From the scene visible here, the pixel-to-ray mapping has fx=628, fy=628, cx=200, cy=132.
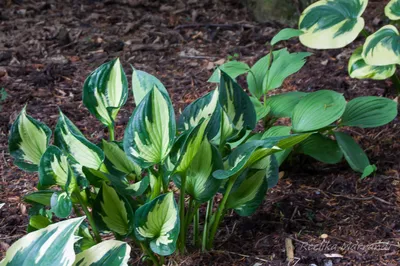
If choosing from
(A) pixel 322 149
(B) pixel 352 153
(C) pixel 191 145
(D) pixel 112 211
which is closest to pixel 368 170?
(B) pixel 352 153

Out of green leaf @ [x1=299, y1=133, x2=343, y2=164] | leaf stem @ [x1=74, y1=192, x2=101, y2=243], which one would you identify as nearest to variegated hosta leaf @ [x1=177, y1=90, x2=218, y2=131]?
leaf stem @ [x1=74, y1=192, x2=101, y2=243]

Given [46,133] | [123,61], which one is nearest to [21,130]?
[46,133]

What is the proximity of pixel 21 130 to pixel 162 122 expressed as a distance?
21.3 inches

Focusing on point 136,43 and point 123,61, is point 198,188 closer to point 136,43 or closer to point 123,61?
point 123,61

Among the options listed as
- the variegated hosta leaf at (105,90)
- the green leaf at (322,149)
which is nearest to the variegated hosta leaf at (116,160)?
the variegated hosta leaf at (105,90)

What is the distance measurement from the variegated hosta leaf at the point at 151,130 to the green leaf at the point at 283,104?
889mm

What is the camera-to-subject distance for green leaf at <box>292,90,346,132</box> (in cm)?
265

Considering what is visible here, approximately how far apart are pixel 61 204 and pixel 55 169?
0.41 feet

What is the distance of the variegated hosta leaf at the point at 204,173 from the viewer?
2146 mm

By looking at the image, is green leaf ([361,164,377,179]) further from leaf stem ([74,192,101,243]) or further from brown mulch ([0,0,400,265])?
leaf stem ([74,192,101,243])

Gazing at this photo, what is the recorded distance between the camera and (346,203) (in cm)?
278

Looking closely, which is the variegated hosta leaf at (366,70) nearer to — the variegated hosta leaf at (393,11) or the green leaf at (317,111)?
the variegated hosta leaf at (393,11)

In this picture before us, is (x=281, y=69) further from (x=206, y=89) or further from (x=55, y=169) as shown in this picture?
(x=55, y=169)

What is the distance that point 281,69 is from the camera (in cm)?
289
